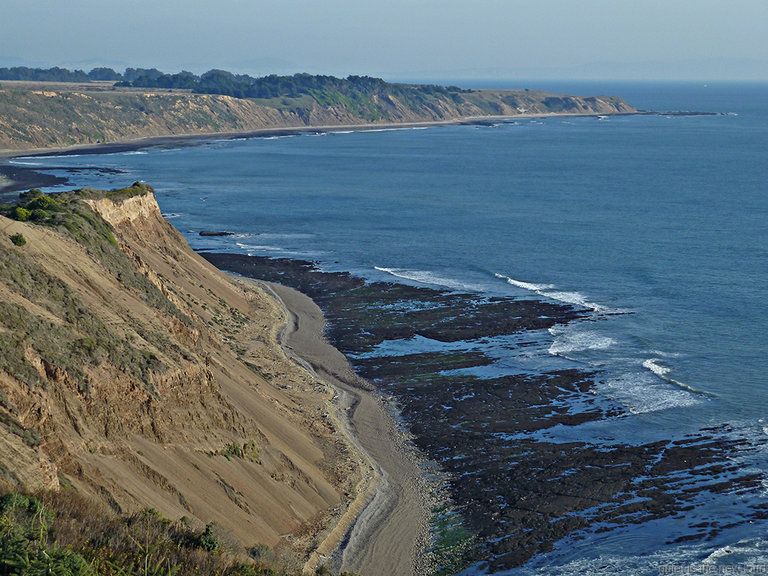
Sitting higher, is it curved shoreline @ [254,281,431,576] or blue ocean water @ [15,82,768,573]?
blue ocean water @ [15,82,768,573]

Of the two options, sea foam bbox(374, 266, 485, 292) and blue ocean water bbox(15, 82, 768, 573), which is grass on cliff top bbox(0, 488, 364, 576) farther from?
sea foam bbox(374, 266, 485, 292)

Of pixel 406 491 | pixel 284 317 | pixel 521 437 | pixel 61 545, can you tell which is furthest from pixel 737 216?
pixel 61 545

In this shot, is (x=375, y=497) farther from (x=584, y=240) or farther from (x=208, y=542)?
(x=584, y=240)

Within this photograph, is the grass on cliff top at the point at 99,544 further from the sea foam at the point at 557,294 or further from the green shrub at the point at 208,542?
the sea foam at the point at 557,294

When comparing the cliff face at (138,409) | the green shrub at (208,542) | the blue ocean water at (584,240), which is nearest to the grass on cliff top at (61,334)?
the cliff face at (138,409)

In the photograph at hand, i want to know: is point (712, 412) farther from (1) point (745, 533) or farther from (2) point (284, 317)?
(2) point (284, 317)

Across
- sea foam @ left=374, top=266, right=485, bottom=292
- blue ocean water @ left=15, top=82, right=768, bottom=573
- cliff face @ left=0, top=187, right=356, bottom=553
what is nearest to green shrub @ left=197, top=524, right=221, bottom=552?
cliff face @ left=0, top=187, right=356, bottom=553
